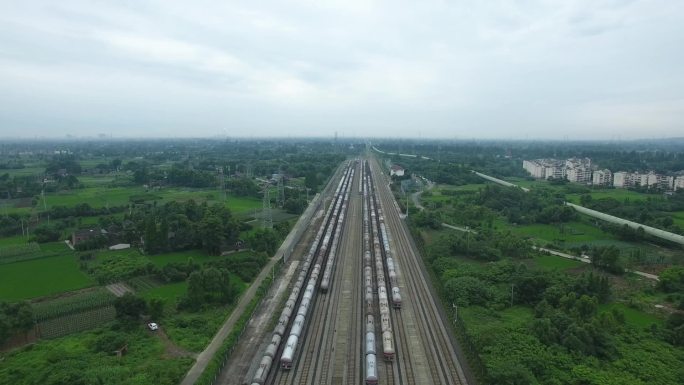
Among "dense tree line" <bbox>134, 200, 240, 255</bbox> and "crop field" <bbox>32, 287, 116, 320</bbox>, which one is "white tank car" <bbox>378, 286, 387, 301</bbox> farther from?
"crop field" <bbox>32, 287, 116, 320</bbox>

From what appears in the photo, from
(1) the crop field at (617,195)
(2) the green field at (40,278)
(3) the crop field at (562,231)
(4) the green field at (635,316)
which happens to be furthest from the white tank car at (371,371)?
(1) the crop field at (617,195)

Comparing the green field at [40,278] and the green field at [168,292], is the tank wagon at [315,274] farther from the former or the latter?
the green field at [40,278]

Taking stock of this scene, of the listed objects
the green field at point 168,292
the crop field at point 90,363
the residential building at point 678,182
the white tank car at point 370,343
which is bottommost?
the crop field at point 90,363

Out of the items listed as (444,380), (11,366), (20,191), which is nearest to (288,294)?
(444,380)

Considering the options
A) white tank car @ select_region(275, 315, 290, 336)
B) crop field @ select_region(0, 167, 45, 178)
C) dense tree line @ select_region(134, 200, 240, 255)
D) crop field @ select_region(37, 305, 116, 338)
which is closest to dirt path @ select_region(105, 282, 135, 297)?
crop field @ select_region(37, 305, 116, 338)

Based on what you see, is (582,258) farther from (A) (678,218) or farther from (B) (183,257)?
(B) (183,257)

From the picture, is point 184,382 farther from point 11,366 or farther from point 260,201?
point 260,201
